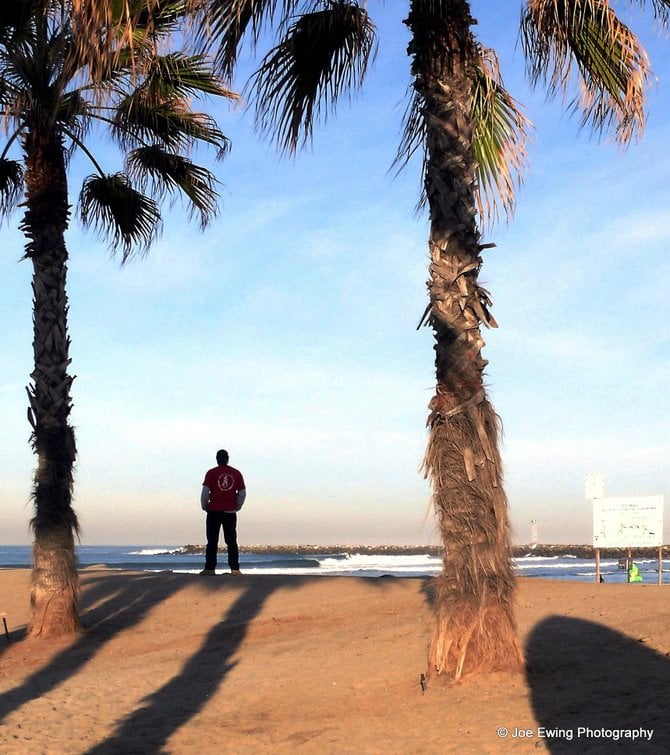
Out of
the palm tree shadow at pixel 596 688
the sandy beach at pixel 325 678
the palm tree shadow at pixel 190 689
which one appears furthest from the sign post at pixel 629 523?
the palm tree shadow at pixel 596 688

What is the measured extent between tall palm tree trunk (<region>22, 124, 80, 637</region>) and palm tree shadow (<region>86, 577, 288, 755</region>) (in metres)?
1.75

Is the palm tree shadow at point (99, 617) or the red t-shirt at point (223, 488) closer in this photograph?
the palm tree shadow at point (99, 617)

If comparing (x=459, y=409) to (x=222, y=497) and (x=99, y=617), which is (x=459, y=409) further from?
(x=222, y=497)

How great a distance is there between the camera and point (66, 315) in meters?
9.79

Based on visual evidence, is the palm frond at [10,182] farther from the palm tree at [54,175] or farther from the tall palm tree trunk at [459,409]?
the tall palm tree trunk at [459,409]

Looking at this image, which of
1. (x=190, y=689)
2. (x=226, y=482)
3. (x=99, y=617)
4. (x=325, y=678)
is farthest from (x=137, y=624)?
(x=325, y=678)

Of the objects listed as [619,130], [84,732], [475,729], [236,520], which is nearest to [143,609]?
[236,520]

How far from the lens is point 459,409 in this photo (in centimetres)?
636

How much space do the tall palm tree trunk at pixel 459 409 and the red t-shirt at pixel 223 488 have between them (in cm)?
653

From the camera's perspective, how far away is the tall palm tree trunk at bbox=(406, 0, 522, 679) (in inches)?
245

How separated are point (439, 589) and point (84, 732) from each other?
2.63 m

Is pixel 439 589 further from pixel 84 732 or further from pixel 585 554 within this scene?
pixel 585 554

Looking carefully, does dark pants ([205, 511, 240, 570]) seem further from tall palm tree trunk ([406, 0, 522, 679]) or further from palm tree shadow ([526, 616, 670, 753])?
tall palm tree trunk ([406, 0, 522, 679])

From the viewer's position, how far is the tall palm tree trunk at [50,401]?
31.2 feet
